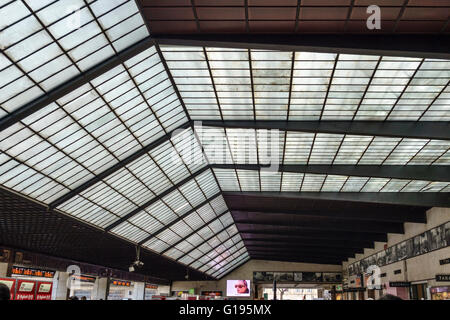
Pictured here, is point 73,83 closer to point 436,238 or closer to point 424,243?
point 436,238

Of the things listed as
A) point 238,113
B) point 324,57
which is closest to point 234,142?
point 238,113

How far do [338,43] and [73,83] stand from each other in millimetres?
12562

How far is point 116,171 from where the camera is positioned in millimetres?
29297

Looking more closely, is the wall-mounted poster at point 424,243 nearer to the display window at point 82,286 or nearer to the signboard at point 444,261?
the signboard at point 444,261

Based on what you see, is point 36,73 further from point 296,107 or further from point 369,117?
point 369,117

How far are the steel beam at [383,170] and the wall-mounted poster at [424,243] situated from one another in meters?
9.53

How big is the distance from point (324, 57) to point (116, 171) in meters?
17.3

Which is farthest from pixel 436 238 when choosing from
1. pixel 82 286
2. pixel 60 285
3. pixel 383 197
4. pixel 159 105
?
pixel 82 286

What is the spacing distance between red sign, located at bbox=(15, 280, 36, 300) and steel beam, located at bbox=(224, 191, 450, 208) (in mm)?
24155

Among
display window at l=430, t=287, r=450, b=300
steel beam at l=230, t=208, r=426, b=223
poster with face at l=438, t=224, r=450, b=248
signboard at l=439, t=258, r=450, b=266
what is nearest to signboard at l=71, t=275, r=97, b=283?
steel beam at l=230, t=208, r=426, b=223

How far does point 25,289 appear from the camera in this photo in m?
20.9

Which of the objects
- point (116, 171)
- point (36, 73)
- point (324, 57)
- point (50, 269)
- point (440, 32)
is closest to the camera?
point (440, 32)

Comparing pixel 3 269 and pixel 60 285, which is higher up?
pixel 3 269

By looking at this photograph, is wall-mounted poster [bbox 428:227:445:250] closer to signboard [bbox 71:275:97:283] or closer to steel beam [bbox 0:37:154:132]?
steel beam [bbox 0:37:154:132]
